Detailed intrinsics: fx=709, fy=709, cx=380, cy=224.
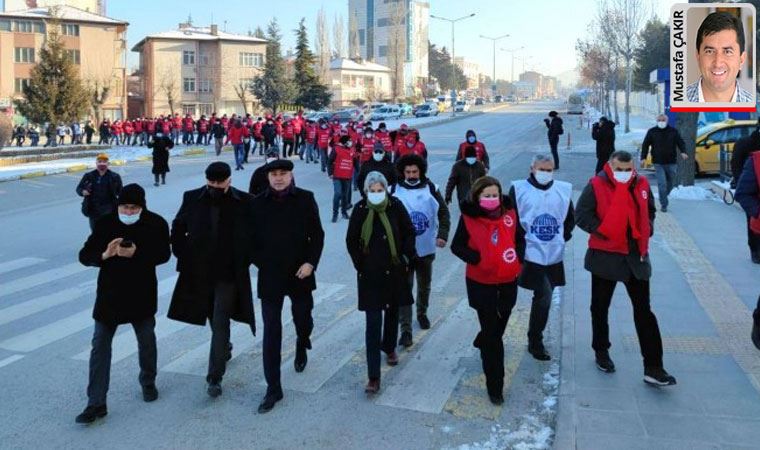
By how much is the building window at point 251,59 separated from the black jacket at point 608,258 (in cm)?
7396

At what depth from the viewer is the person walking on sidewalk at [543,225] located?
230 inches

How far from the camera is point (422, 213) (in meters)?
6.59

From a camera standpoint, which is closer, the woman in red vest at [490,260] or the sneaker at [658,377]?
the woman in red vest at [490,260]

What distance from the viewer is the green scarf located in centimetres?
536

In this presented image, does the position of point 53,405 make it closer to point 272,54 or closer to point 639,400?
point 639,400

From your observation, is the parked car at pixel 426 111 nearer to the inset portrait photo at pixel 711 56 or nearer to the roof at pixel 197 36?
the roof at pixel 197 36

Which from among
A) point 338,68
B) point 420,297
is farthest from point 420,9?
point 420,297

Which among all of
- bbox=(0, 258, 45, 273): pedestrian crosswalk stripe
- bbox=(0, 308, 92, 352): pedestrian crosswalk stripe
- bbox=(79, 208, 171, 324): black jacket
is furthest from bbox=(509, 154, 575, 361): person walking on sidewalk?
bbox=(0, 258, 45, 273): pedestrian crosswalk stripe

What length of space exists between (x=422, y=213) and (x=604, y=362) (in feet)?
6.77

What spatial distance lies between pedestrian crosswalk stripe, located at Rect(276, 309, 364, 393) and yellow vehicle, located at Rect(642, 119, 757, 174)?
48.6 ft

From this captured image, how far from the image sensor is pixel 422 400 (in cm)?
527

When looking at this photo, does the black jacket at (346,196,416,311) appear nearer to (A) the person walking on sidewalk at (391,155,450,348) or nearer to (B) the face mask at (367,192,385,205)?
(B) the face mask at (367,192,385,205)

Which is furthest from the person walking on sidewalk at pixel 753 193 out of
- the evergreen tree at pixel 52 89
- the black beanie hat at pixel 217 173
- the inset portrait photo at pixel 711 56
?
the evergreen tree at pixel 52 89

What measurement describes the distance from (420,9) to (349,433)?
5711 inches
